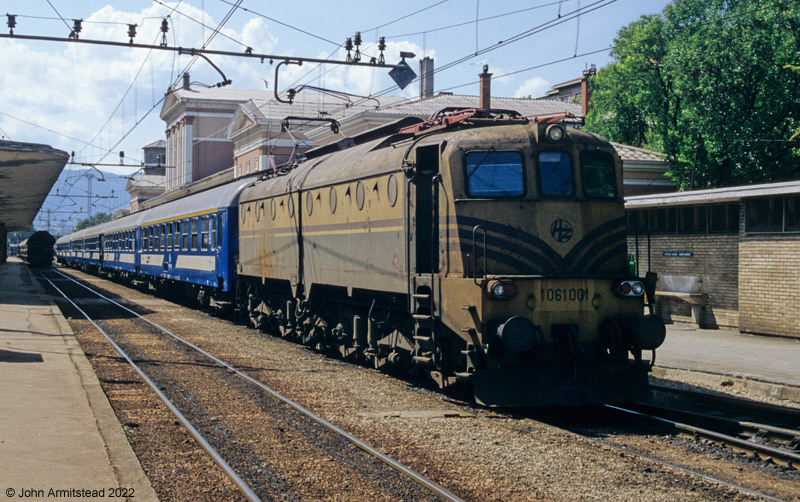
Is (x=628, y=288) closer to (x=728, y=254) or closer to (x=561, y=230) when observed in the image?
(x=561, y=230)

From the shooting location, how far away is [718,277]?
17484 millimetres

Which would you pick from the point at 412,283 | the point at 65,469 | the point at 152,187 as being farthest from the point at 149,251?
the point at 152,187

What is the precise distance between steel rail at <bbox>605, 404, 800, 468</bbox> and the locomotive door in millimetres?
3088

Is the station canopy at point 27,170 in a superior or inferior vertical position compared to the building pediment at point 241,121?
inferior

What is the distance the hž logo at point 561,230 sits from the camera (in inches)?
356

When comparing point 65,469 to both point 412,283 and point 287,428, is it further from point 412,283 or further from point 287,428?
point 412,283

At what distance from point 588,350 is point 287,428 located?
11.6ft

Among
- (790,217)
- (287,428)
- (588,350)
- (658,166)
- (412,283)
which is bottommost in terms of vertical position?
(287,428)

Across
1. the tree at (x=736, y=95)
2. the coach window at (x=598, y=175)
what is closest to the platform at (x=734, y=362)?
the coach window at (x=598, y=175)

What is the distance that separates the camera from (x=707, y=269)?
17.8 metres

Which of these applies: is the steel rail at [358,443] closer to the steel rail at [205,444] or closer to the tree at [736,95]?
the steel rail at [205,444]

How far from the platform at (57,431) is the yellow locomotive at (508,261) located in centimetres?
382

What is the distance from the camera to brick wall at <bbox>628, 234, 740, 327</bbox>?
56.4 feet

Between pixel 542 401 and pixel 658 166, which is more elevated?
pixel 658 166
